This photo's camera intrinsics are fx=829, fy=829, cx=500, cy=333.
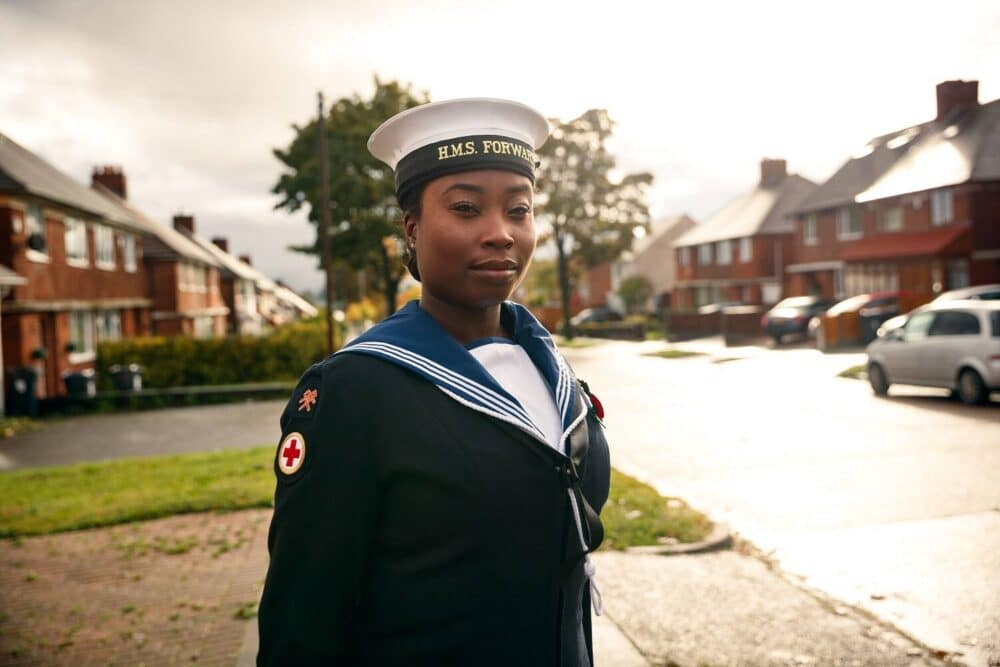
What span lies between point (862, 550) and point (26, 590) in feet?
20.3

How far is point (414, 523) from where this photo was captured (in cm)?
168

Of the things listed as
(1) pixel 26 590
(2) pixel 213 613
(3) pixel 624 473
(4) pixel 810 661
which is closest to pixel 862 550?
(4) pixel 810 661

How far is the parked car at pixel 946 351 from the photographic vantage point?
12.5 m

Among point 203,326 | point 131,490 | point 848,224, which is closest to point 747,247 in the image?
point 848,224

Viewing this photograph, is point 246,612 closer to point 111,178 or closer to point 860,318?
point 860,318

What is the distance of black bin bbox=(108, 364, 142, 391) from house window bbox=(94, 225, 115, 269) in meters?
7.59

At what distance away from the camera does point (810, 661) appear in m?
4.25

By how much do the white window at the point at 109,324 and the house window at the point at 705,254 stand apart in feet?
114

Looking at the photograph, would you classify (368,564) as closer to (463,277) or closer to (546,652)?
(546,652)

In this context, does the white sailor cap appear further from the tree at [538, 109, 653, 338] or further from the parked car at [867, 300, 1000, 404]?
the tree at [538, 109, 653, 338]

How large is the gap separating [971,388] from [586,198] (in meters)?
34.9

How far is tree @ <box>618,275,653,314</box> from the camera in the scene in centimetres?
6419

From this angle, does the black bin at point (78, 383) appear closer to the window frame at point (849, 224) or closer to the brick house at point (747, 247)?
the window frame at point (849, 224)

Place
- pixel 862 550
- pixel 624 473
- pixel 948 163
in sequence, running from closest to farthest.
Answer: pixel 862 550, pixel 624 473, pixel 948 163
